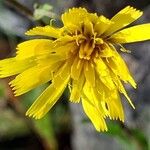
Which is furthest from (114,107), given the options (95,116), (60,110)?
(60,110)

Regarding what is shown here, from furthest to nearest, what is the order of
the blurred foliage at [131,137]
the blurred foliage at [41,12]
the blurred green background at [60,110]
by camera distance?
the blurred green background at [60,110]
the blurred foliage at [131,137]
the blurred foliage at [41,12]

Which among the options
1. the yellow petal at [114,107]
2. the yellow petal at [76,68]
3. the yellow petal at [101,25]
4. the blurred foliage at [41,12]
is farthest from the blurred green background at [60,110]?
the yellow petal at [101,25]

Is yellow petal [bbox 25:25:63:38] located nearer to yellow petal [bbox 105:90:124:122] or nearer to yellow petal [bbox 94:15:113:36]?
yellow petal [bbox 94:15:113:36]

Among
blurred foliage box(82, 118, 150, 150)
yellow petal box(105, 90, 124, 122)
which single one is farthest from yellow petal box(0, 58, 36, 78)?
blurred foliage box(82, 118, 150, 150)

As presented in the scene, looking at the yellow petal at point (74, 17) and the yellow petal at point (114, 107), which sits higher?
the yellow petal at point (74, 17)

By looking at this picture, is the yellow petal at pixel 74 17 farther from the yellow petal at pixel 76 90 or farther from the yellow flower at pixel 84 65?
the yellow petal at pixel 76 90

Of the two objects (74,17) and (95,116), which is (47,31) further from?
(95,116)
